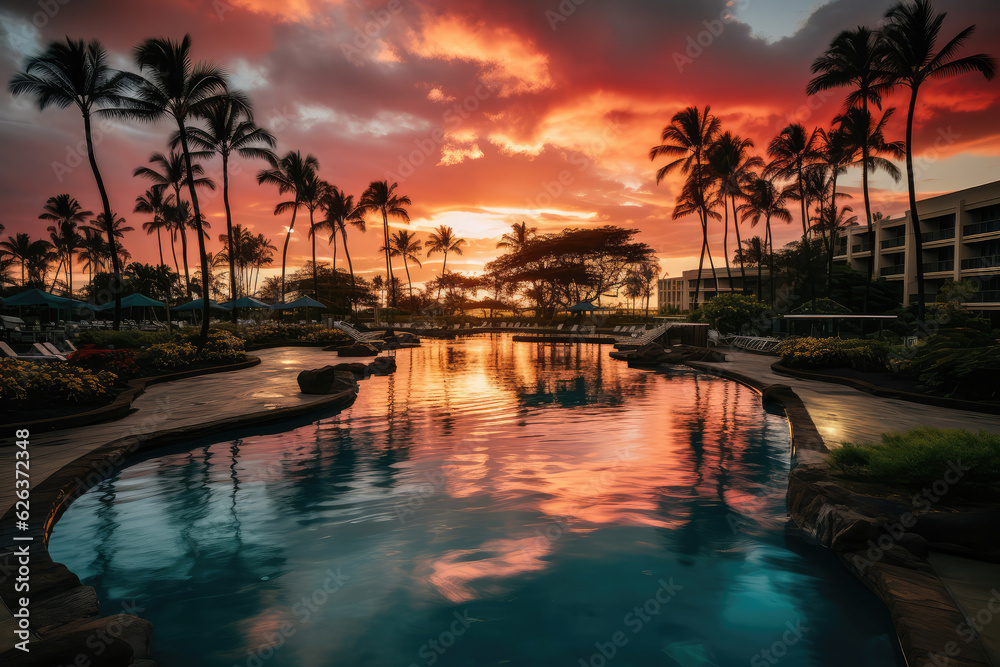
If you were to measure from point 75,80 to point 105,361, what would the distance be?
13205mm

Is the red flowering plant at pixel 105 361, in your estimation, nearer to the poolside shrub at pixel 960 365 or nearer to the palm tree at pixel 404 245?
the poolside shrub at pixel 960 365

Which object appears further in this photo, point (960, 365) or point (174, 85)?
point (174, 85)

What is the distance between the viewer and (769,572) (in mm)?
4516

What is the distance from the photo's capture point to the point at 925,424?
8164 mm

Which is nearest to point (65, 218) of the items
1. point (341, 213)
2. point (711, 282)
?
point (341, 213)

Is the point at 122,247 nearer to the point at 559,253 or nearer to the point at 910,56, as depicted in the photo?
the point at 559,253

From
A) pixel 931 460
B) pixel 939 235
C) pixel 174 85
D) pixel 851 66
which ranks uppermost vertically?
pixel 851 66

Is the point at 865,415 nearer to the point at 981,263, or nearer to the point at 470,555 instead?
the point at 470,555

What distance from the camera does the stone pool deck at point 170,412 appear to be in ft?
18.8

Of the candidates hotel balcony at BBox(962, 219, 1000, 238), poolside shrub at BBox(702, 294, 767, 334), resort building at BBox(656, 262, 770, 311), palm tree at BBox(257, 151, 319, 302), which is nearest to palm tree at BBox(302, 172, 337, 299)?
palm tree at BBox(257, 151, 319, 302)

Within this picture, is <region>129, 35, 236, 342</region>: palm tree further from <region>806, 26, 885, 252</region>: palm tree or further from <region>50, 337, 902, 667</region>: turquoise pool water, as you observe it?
<region>806, 26, 885, 252</region>: palm tree

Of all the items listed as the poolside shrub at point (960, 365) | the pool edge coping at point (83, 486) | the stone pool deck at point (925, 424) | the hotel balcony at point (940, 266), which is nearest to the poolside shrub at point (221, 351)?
the pool edge coping at point (83, 486)

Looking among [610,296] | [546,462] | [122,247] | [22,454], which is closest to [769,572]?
[546,462]

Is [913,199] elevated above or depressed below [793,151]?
below
